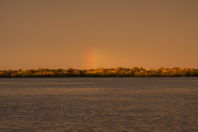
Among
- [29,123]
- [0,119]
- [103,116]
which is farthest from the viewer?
[103,116]

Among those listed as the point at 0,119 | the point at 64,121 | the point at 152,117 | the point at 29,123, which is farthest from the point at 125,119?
the point at 0,119

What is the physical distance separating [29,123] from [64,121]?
10.5ft

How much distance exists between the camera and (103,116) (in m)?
44.5

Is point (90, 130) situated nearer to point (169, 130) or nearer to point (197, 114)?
point (169, 130)

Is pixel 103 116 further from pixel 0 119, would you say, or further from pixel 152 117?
pixel 0 119

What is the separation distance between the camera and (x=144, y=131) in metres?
33.5

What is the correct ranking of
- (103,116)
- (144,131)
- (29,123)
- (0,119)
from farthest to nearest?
(103,116), (0,119), (29,123), (144,131)

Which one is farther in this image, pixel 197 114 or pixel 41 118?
pixel 197 114

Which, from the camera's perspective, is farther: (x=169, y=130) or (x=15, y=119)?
(x=15, y=119)

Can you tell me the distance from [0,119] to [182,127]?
53.9 feet

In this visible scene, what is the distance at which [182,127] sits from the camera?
3553 cm

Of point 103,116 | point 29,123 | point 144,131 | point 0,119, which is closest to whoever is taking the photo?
point 144,131

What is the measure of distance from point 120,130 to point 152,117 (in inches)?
356

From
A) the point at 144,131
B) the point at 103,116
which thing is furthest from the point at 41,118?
the point at 144,131
